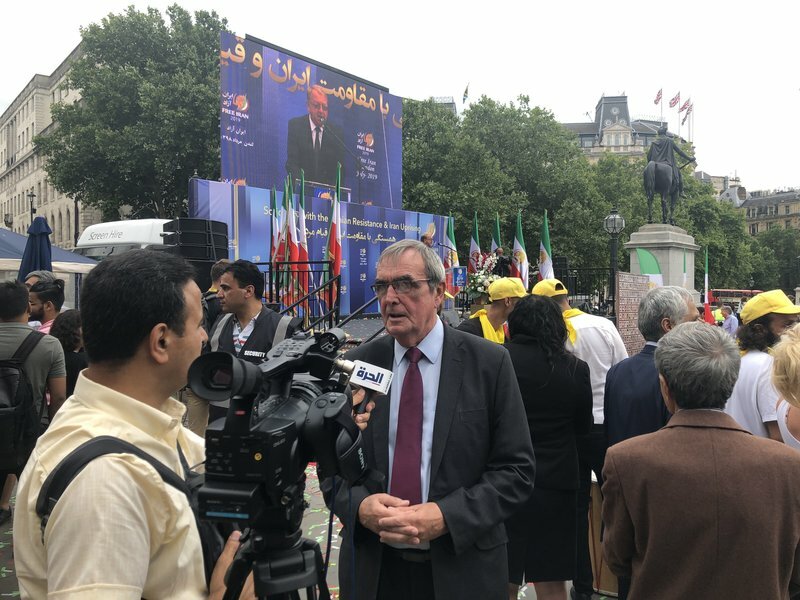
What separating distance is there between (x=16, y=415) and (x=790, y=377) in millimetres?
4584

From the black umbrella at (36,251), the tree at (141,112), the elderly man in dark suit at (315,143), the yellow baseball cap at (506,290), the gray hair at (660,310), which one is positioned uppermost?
the tree at (141,112)

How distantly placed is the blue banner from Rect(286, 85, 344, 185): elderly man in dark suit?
A: 58.7 inches

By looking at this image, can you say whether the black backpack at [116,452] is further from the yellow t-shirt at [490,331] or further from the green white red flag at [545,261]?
the green white red flag at [545,261]

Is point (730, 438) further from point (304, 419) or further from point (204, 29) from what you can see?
point (204, 29)

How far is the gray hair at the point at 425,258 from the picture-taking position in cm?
255

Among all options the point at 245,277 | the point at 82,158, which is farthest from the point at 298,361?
the point at 82,158

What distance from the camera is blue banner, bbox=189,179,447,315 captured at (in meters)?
15.7

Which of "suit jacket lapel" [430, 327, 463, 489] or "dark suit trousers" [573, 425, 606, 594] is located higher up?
"suit jacket lapel" [430, 327, 463, 489]

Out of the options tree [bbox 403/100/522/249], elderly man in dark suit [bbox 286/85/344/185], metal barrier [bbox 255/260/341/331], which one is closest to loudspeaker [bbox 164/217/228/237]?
metal barrier [bbox 255/260/341/331]

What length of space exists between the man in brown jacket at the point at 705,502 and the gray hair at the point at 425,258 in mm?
949

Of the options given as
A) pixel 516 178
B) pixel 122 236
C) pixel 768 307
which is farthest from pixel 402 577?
pixel 516 178

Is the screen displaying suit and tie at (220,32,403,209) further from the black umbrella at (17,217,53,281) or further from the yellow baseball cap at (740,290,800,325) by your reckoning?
the yellow baseball cap at (740,290,800,325)

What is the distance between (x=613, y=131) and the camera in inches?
4532

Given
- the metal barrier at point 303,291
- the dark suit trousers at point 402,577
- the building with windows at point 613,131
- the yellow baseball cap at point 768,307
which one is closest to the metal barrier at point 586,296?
the metal barrier at point 303,291
